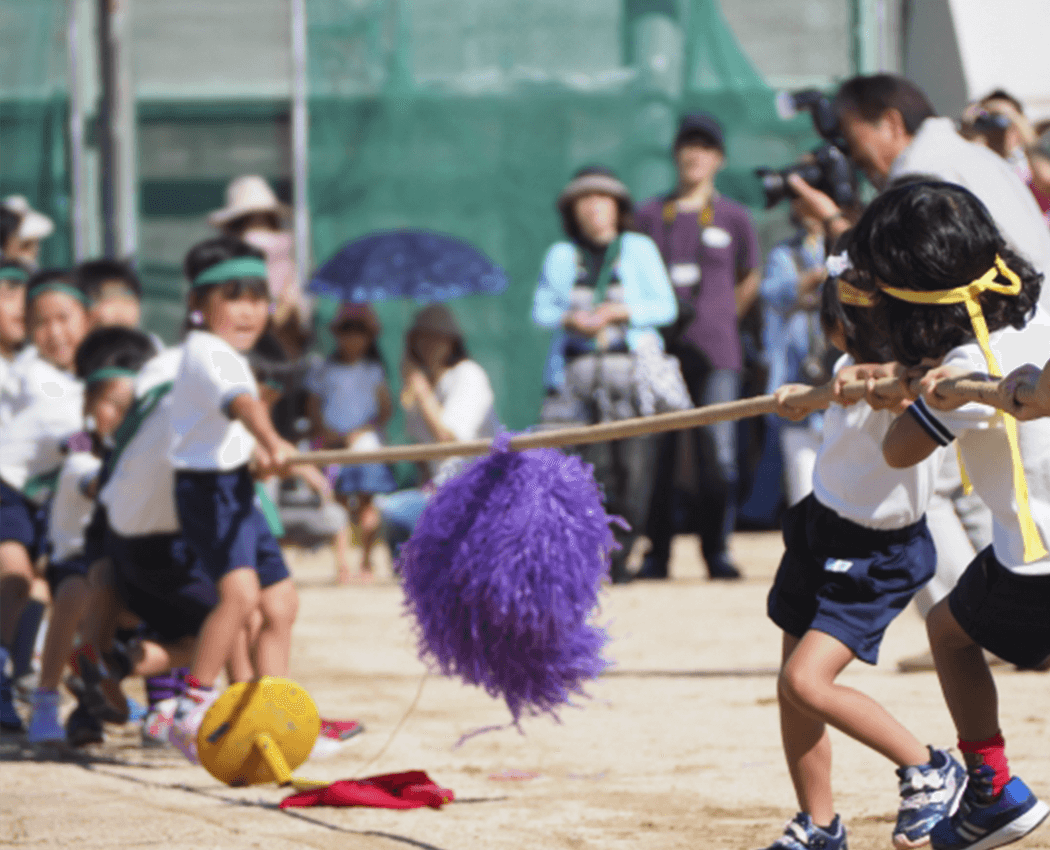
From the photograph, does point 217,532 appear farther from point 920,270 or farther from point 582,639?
point 920,270

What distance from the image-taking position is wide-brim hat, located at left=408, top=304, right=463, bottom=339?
367 inches

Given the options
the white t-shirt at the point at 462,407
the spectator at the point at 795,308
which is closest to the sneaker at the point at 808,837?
the spectator at the point at 795,308

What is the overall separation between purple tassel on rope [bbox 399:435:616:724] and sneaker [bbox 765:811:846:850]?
2.64 ft

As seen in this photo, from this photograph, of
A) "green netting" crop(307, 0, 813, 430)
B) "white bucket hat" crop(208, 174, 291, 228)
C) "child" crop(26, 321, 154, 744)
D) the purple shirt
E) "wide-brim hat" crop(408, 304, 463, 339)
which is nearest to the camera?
"child" crop(26, 321, 154, 744)

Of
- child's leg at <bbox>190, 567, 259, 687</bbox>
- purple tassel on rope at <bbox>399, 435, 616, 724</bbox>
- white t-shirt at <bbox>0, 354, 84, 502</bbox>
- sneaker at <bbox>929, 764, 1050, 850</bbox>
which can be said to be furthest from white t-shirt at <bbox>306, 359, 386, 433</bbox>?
sneaker at <bbox>929, 764, 1050, 850</bbox>

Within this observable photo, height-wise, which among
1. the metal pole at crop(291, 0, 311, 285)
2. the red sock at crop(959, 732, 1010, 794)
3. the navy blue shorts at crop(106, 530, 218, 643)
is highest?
the metal pole at crop(291, 0, 311, 285)

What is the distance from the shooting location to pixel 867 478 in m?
3.60

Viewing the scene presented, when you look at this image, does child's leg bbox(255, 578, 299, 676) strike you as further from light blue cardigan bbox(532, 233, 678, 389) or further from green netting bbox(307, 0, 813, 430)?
green netting bbox(307, 0, 813, 430)

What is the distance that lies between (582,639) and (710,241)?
15.2 feet

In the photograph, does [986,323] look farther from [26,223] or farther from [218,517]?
[26,223]

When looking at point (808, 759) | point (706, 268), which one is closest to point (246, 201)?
point (706, 268)

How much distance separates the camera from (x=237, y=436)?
5.06 metres

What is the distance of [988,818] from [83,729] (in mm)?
2739

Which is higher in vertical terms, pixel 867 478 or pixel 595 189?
pixel 595 189
